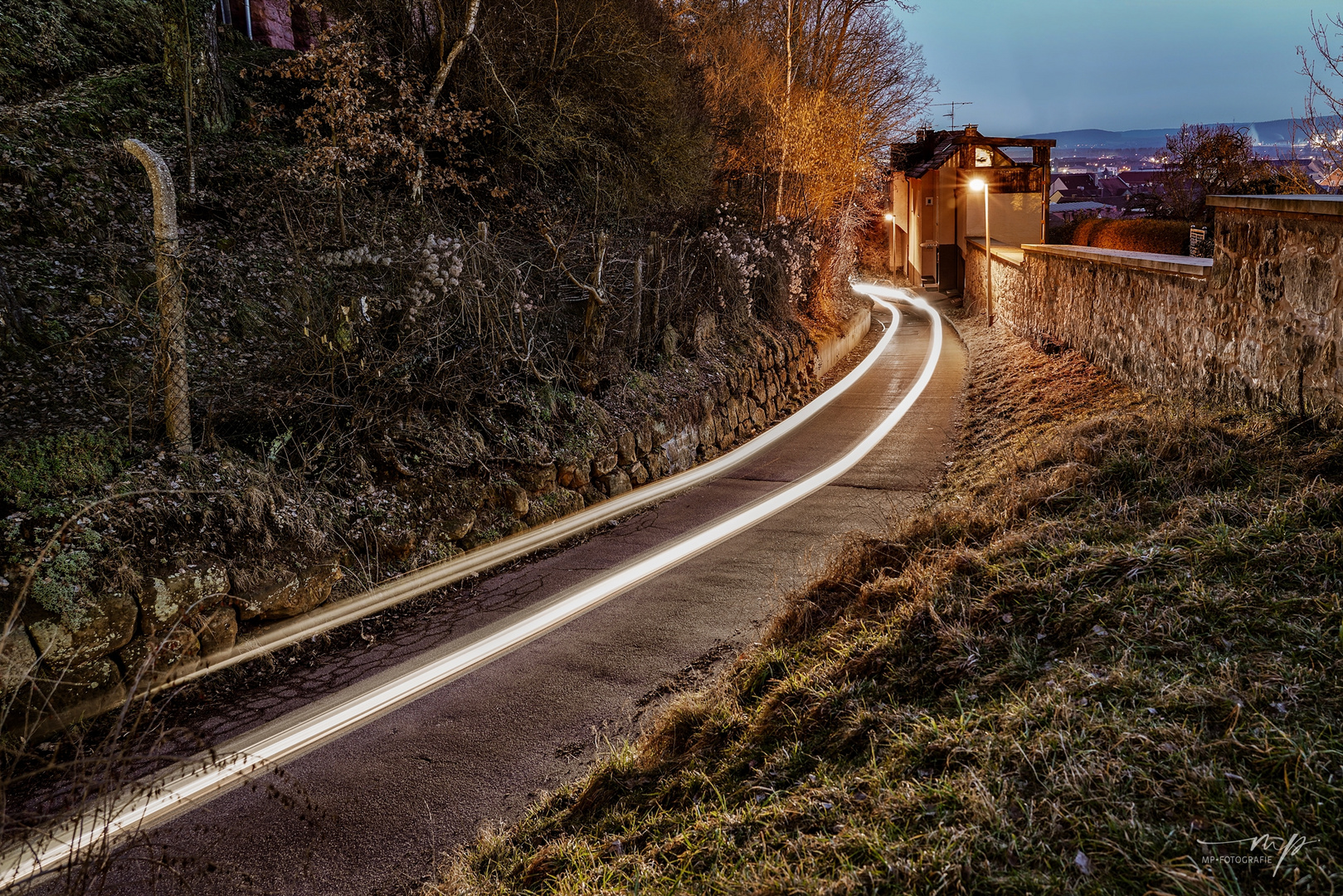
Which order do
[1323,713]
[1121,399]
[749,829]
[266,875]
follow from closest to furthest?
[1323,713]
[749,829]
[266,875]
[1121,399]

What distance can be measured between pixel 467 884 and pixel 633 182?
12.9 metres

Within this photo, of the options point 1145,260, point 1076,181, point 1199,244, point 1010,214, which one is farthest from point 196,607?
point 1076,181

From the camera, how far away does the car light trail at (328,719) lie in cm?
421

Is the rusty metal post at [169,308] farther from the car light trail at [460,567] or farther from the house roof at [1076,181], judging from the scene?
the house roof at [1076,181]

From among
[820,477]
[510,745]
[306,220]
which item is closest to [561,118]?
[306,220]

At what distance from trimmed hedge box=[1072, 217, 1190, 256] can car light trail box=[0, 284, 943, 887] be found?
1962 centimetres

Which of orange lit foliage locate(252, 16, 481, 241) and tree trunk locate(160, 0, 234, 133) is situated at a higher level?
tree trunk locate(160, 0, 234, 133)

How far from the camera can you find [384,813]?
483 centimetres

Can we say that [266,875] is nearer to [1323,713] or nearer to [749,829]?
[749,829]

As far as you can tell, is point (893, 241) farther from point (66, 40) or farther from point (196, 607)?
point (196, 607)

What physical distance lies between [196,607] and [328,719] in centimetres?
146

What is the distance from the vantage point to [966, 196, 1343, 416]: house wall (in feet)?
20.9

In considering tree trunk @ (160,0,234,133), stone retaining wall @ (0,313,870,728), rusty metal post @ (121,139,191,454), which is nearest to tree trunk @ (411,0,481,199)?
tree trunk @ (160,0,234,133)
